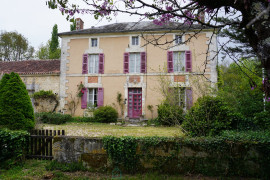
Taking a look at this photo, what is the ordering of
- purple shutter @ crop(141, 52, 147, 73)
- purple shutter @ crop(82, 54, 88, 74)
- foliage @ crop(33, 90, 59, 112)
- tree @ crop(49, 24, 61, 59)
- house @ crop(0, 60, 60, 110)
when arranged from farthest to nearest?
tree @ crop(49, 24, 61, 59) < house @ crop(0, 60, 60, 110) < purple shutter @ crop(82, 54, 88, 74) < foliage @ crop(33, 90, 59, 112) < purple shutter @ crop(141, 52, 147, 73)

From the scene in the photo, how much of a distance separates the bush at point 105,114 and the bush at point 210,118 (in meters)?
7.76

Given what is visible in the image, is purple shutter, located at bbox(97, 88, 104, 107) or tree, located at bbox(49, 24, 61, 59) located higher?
tree, located at bbox(49, 24, 61, 59)

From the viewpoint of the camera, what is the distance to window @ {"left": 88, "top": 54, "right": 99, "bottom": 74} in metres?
13.8

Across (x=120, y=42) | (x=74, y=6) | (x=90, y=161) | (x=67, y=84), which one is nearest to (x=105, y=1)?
(x=74, y=6)

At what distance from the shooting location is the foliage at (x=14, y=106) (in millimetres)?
4719

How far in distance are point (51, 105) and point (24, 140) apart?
10.1m

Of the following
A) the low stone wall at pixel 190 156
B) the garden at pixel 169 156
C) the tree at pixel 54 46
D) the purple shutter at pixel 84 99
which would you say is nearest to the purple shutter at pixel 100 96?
the purple shutter at pixel 84 99

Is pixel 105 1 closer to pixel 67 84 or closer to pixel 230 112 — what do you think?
pixel 230 112

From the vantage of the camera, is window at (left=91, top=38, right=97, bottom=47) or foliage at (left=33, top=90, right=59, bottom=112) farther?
window at (left=91, top=38, right=97, bottom=47)

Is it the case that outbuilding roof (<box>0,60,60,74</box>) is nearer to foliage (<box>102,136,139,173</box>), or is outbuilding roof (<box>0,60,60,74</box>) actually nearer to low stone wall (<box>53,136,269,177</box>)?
low stone wall (<box>53,136,269,177</box>)

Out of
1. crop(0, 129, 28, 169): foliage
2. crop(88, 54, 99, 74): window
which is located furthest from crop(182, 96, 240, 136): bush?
crop(88, 54, 99, 74): window

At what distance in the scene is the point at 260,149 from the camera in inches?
124

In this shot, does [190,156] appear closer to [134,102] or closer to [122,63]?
[134,102]

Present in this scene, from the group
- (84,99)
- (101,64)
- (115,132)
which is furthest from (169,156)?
(101,64)
